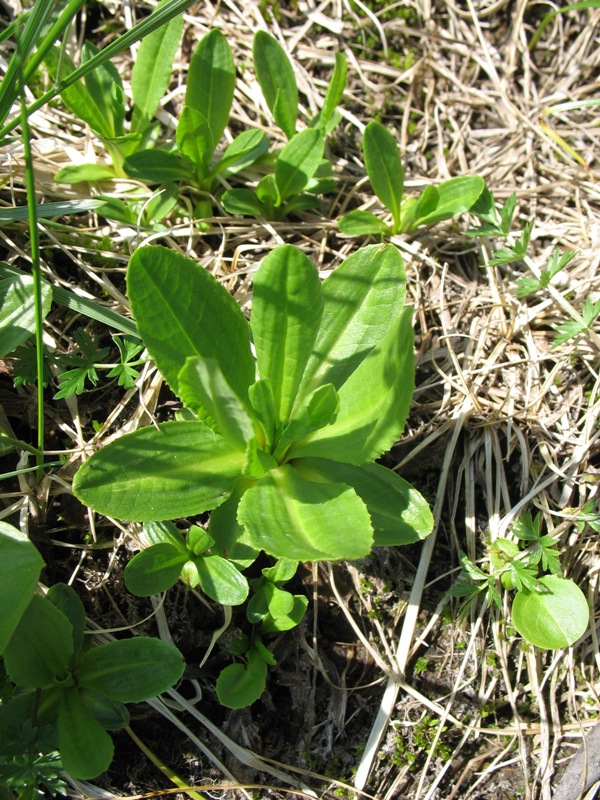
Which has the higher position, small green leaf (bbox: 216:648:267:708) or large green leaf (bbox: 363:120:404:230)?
large green leaf (bbox: 363:120:404:230)

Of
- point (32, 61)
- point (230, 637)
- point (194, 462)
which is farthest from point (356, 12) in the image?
point (230, 637)

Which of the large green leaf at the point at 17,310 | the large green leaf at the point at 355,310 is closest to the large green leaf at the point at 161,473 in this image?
the large green leaf at the point at 355,310

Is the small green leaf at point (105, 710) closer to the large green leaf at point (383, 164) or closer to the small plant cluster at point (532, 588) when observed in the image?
the small plant cluster at point (532, 588)

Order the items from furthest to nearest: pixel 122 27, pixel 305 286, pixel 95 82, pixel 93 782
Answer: pixel 122 27
pixel 95 82
pixel 93 782
pixel 305 286

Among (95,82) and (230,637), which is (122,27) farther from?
(230,637)

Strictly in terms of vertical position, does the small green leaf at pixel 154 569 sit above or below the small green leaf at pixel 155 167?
below

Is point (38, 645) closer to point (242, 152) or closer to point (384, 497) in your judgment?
point (384, 497)

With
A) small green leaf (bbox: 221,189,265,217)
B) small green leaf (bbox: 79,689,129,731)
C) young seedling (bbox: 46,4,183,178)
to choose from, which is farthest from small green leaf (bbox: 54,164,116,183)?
small green leaf (bbox: 79,689,129,731)

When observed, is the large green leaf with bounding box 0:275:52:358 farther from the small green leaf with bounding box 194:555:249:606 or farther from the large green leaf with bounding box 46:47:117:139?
the small green leaf with bounding box 194:555:249:606
